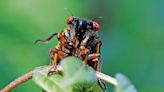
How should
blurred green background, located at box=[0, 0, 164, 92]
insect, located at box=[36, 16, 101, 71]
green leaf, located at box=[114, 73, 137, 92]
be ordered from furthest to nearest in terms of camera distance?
blurred green background, located at box=[0, 0, 164, 92]
insect, located at box=[36, 16, 101, 71]
green leaf, located at box=[114, 73, 137, 92]

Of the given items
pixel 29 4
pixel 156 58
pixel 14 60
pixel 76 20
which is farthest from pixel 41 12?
pixel 76 20

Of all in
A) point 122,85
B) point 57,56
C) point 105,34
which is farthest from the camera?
point 105,34

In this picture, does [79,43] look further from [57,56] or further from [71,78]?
[71,78]

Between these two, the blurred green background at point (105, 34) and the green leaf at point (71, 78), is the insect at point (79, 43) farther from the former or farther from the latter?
the blurred green background at point (105, 34)

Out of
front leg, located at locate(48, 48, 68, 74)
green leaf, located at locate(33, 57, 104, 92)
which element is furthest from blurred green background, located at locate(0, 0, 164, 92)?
green leaf, located at locate(33, 57, 104, 92)

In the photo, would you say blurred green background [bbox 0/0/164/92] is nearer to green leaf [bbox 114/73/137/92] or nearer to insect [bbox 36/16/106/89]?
insect [bbox 36/16/106/89]

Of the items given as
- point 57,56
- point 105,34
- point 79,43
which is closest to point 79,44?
point 79,43

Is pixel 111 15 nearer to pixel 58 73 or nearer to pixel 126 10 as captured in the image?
pixel 126 10
